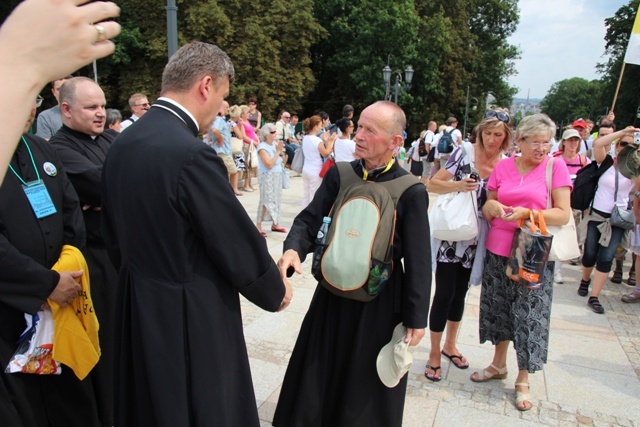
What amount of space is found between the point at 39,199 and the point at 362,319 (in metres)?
1.76

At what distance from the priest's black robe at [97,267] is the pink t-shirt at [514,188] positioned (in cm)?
259

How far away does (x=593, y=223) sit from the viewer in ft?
18.5

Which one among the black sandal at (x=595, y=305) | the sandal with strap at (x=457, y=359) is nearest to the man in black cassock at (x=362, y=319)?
the sandal with strap at (x=457, y=359)

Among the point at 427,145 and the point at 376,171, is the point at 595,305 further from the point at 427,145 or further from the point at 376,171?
the point at 427,145

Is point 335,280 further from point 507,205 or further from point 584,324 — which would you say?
point 584,324

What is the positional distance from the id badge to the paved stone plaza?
183 centimetres

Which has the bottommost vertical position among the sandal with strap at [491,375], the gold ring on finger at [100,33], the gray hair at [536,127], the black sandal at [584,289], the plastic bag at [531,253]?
the black sandal at [584,289]

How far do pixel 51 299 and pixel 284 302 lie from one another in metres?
1.15

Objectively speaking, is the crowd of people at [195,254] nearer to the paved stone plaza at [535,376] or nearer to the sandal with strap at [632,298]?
the paved stone plaza at [535,376]

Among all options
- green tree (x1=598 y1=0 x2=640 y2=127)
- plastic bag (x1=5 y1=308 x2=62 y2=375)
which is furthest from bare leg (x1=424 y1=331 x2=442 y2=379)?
green tree (x1=598 y1=0 x2=640 y2=127)

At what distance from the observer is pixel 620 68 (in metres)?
35.5

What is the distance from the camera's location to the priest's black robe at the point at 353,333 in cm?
247

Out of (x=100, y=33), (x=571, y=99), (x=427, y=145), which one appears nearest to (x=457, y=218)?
(x=100, y=33)

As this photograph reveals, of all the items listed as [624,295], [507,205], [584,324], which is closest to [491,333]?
[507,205]
